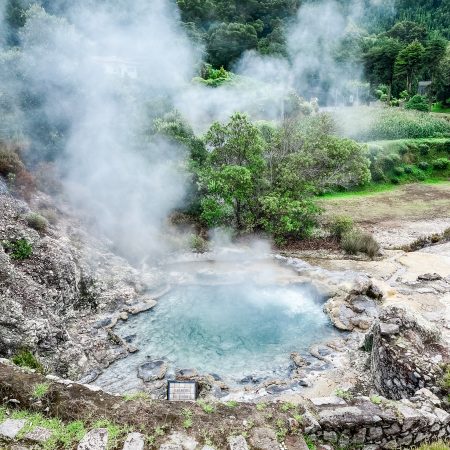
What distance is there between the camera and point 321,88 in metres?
33.3

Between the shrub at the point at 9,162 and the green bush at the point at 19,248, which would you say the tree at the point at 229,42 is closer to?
the shrub at the point at 9,162

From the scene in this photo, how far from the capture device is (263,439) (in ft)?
15.0

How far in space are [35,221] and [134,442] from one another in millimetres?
6862

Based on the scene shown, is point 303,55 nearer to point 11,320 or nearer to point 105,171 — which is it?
point 105,171

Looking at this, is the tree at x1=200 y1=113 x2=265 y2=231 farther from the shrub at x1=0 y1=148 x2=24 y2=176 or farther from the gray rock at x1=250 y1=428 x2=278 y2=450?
the gray rock at x1=250 y1=428 x2=278 y2=450

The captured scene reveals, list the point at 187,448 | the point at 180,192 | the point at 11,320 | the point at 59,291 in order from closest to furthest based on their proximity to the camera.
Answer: the point at 187,448 < the point at 11,320 < the point at 59,291 < the point at 180,192

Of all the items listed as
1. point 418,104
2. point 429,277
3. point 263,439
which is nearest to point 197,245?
point 429,277

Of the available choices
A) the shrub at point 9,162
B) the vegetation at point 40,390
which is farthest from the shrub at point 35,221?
the vegetation at point 40,390

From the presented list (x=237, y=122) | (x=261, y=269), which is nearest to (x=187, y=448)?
(x=261, y=269)

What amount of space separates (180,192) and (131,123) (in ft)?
9.75

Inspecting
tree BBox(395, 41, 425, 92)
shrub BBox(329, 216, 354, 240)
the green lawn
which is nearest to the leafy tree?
tree BBox(395, 41, 425, 92)

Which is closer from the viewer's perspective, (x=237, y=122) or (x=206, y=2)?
(x=237, y=122)

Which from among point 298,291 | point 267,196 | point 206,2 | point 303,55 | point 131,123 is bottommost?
point 298,291

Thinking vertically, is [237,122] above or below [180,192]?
above
